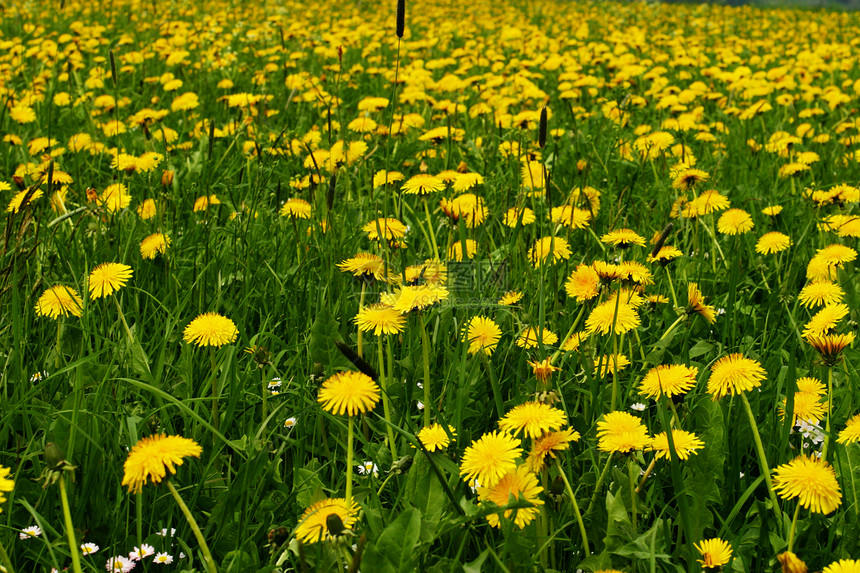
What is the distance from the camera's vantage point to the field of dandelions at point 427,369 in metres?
1.08

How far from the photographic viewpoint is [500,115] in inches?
132

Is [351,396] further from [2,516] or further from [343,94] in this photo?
[343,94]

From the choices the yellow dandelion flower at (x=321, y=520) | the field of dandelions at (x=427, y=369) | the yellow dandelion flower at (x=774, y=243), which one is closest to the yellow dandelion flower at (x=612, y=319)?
the field of dandelions at (x=427, y=369)

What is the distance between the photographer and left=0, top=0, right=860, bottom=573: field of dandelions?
108 centimetres

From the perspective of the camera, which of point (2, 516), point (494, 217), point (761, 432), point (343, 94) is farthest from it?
point (343, 94)

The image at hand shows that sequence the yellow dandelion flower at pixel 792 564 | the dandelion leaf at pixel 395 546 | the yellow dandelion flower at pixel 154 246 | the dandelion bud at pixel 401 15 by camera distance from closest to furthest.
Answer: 1. the yellow dandelion flower at pixel 792 564
2. the dandelion leaf at pixel 395 546
3. the dandelion bud at pixel 401 15
4. the yellow dandelion flower at pixel 154 246

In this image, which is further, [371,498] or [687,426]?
[687,426]

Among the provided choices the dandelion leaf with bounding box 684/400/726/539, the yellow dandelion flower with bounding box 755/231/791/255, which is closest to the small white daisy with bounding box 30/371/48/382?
the dandelion leaf with bounding box 684/400/726/539

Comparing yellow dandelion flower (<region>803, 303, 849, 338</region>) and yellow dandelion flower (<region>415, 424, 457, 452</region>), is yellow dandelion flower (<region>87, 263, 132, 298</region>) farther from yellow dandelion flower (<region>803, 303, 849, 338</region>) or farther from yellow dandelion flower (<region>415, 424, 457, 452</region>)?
yellow dandelion flower (<region>803, 303, 849, 338</region>)

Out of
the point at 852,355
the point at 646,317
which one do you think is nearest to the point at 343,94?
the point at 646,317

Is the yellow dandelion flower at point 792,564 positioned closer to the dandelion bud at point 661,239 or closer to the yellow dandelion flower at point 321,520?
the yellow dandelion flower at point 321,520

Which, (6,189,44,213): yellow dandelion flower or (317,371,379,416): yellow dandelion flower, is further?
(6,189,44,213): yellow dandelion flower

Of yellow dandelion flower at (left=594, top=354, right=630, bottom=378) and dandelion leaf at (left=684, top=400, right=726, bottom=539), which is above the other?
yellow dandelion flower at (left=594, top=354, right=630, bottom=378)

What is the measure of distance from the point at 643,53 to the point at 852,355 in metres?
5.31
